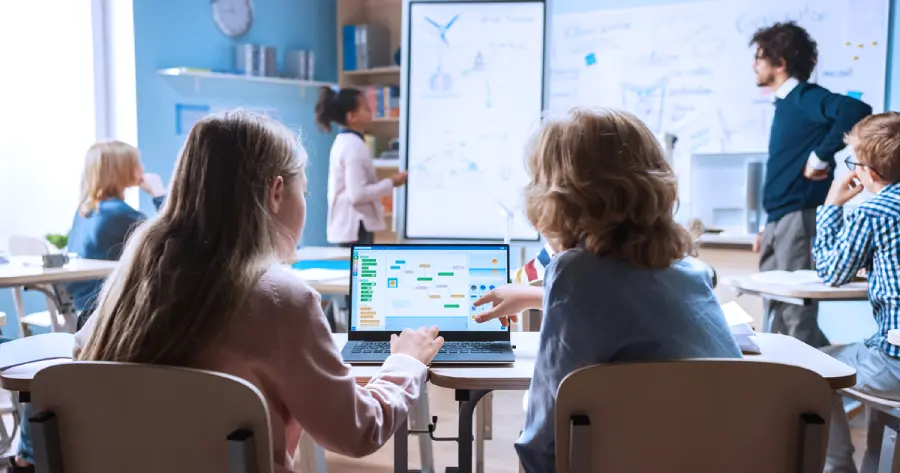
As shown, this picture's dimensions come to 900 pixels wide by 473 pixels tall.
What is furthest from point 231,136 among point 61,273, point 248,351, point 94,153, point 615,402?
point 94,153

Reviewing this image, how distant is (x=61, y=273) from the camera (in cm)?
330

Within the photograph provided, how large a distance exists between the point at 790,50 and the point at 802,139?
17.6 inches

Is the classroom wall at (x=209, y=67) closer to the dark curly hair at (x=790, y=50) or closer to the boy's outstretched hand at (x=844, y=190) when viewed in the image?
the dark curly hair at (x=790, y=50)

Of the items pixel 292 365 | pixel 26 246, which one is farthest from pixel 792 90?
pixel 26 246

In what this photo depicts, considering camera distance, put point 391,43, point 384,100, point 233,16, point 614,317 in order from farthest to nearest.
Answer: point 391,43 < point 384,100 < point 233,16 < point 614,317

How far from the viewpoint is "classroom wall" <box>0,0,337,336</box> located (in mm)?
4898

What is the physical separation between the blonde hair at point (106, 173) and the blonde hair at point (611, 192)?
2.60m

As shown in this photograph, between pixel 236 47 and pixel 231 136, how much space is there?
14.1ft

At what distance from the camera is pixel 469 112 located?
3863 millimetres

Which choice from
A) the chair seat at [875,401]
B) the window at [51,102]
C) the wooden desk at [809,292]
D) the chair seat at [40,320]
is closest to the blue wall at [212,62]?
the window at [51,102]

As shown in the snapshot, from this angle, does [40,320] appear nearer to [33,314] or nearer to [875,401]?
[33,314]

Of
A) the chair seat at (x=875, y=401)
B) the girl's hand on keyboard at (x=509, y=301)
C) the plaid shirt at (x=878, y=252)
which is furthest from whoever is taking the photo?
the plaid shirt at (x=878, y=252)

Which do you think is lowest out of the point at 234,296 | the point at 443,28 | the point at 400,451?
the point at 400,451

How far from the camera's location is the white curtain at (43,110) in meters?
4.55
